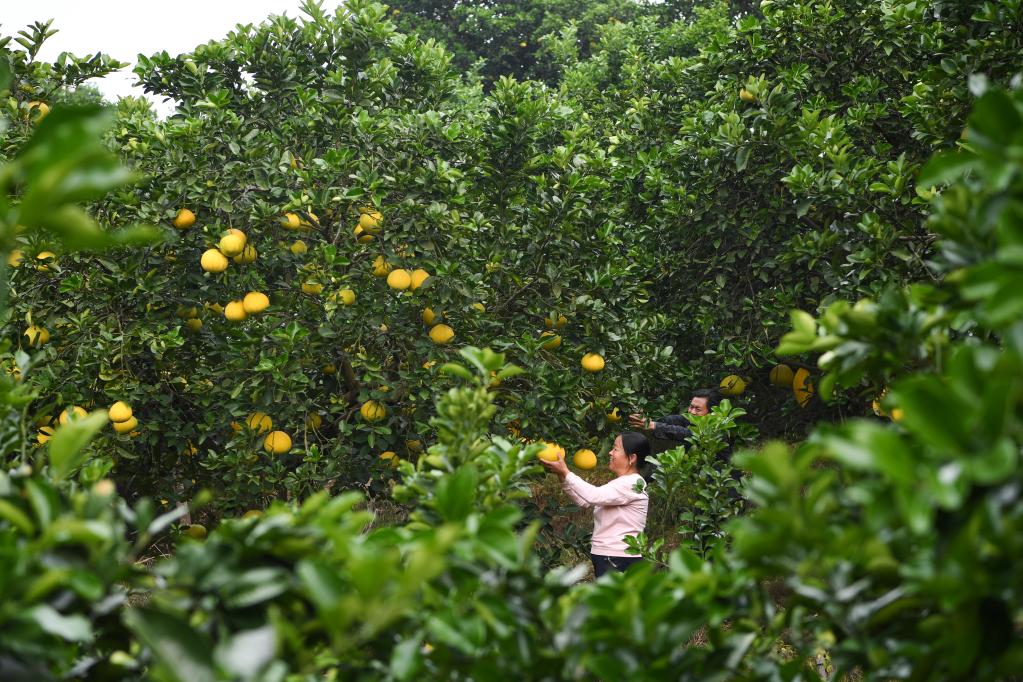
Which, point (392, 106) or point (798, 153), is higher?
point (392, 106)

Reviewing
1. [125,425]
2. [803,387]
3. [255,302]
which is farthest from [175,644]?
[803,387]

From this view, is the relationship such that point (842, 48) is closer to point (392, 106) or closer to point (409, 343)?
point (392, 106)

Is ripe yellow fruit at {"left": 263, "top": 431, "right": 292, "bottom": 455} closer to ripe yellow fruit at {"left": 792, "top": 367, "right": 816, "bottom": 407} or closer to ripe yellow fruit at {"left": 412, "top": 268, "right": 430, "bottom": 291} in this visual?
ripe yellow fruit at {"left": 412, "top": 268, "right": 430, "bottom": 291}

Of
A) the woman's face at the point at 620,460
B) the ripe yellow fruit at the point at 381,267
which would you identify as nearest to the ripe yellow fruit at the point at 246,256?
the ripe yellow fruit at the point at 381,267

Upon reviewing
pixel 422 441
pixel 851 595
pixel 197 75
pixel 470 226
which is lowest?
pixel 422 441

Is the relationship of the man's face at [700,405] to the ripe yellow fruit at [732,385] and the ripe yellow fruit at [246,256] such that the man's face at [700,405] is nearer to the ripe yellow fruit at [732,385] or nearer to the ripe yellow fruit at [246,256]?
the ripe yellow fruit at [732,385]

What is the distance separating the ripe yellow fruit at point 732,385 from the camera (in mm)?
5449

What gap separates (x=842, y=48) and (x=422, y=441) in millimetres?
3621

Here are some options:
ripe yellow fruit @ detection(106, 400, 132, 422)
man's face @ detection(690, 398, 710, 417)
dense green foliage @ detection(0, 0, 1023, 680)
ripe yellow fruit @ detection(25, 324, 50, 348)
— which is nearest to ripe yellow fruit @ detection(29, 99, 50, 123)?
dense green foliage @ detection(0, 0, 1023, 680)

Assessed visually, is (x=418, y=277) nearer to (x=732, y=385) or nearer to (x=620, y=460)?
(x=620, y=460)

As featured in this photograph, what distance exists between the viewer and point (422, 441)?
13.9ft

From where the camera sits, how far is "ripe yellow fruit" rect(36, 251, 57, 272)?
4110 mm

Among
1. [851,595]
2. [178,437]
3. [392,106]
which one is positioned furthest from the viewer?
[392,106]

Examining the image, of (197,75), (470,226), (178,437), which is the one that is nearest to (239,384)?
(178,437)
